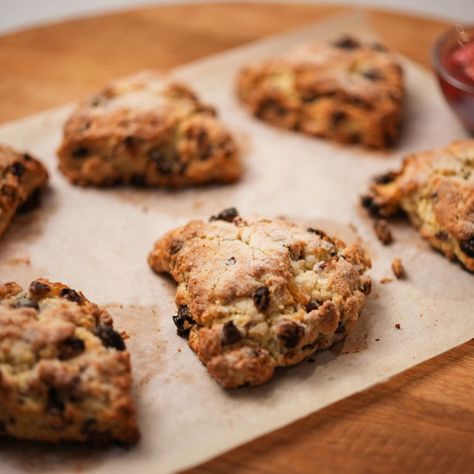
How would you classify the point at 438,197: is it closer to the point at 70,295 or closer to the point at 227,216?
the point at 227,216

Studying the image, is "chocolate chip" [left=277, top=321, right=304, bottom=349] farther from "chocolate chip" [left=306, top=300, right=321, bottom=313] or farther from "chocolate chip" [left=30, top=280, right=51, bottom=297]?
"chocolate chip" [left=30, top=280, right=51, bottom=297]

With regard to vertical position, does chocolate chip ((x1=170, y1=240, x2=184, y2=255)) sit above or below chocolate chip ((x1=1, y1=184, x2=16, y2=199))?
above

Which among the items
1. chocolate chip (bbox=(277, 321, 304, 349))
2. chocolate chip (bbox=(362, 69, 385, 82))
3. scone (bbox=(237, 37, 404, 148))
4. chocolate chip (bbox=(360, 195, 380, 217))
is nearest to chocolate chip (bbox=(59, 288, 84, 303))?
chocolate chip (bbox=(277, 321, 304, 349))

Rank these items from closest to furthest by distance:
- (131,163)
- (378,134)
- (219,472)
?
(219,472), (131,163), (378,134)

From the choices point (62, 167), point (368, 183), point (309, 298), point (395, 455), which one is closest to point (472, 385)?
point (395, 455)

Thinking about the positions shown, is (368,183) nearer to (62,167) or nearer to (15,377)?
(62,167)

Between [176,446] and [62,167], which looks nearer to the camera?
[176,446]

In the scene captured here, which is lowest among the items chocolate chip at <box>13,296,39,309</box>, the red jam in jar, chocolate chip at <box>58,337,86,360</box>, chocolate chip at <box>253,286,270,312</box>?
chocolate chip at <box>13,296,39,309</box>
